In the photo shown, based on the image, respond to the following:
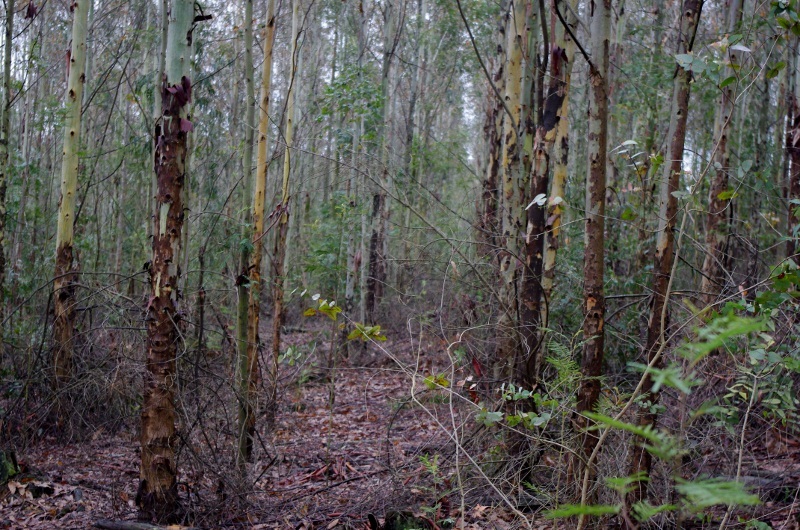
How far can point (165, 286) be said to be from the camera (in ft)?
16.8

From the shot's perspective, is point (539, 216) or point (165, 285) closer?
point (165, 285)

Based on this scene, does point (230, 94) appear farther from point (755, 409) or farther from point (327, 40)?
point (755, 409)

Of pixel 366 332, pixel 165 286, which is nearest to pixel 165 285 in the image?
pixel 165 286

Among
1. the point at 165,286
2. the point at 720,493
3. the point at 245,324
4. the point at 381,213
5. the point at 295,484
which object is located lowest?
the point at 295,484

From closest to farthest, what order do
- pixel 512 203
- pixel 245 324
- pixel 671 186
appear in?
pixel 671 186, pixel 512 203, pixel 245 324

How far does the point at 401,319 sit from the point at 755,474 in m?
9.16

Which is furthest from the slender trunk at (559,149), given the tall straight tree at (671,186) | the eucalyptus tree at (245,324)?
the eucalyptus tree at (245,324)

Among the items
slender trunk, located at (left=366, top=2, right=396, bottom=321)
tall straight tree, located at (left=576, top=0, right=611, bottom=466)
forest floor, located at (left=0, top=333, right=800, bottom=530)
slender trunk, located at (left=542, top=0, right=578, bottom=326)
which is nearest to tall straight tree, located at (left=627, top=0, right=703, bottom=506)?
tall straight tree, located at (left=576, top=0, right=611, bottom=466)

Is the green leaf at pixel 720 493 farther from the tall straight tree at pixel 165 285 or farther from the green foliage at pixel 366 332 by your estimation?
the tall straight tree at pixel 165 285

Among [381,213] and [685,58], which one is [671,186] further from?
[381,213]

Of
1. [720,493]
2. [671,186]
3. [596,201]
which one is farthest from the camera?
[671,186]

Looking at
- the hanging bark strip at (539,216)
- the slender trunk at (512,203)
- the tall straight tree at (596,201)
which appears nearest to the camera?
the tall straight tree at (596,201)

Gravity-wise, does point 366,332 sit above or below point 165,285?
below

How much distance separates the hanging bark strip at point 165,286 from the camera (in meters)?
5.09
